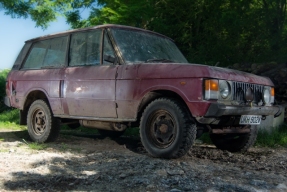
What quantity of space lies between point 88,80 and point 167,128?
1.60m

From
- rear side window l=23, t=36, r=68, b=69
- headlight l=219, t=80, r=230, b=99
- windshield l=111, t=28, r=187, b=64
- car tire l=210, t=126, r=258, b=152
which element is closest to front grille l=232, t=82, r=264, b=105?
headlight l=219, t=80, r=230, b=99

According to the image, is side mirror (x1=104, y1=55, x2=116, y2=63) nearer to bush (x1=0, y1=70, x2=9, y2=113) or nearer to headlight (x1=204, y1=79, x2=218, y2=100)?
headlight (x1=204, y1=79, x2=218, y2=100)

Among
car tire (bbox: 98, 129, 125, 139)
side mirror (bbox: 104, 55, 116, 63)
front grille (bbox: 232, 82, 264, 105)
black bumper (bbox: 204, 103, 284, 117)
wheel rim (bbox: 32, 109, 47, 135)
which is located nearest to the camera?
black bumper (bbox: 204, 103, 284, 117)

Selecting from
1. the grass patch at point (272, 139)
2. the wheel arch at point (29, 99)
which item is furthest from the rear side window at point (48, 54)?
the grass patch at point (272, 139)

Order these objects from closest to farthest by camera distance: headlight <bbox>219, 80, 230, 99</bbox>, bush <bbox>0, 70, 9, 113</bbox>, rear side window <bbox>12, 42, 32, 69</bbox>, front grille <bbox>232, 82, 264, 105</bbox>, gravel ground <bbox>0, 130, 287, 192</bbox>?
1. gravel ground <bbox>0, 130, 287, 192</bbox>
2. headlight <bbox>219, 80, 230, 99</bbox>
3. front grille <bbox>232, 82, 264, 105</bbox>
4. rear side window <bbox>12, 42, 32, 69</bbox>
5. bush <bbox>0, 70, 9, 113</bbox>

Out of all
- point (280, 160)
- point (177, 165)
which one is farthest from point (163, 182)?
point (280, 160)

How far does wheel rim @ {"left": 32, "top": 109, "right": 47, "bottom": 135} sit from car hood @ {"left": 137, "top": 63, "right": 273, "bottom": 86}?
248cm

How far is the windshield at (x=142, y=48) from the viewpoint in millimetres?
5477

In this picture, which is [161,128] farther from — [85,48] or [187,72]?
[85,48]

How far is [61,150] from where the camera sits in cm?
573

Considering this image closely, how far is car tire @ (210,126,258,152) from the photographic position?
19.0 ft

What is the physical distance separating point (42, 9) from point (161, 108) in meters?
14.2

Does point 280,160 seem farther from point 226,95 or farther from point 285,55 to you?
point 285,55

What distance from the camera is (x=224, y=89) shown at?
4691mm
